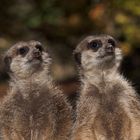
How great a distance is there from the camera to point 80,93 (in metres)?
7.28

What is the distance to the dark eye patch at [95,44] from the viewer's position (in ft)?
23.7

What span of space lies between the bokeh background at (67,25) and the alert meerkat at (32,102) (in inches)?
139

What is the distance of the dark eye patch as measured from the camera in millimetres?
7219

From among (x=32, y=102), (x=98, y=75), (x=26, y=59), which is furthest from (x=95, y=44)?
(x=32, y=102)

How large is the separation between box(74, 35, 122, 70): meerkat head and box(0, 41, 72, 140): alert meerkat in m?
0.38

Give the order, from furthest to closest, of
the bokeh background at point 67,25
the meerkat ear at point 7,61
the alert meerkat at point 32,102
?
the bokeh background at point 67,25 → the meerkat ear at point 7,61 → the alert meerkat at point 32,102

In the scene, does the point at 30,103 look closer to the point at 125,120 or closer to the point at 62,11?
the point at 125,120

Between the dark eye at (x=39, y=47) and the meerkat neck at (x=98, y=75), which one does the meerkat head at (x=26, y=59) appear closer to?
the dark eye at (x=39, y=47)

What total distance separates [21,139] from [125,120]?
0.95m

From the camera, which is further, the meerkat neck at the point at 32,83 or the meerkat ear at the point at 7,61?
the meerkat ear at the point at 7,61

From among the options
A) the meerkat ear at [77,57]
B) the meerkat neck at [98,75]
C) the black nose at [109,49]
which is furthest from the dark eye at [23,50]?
the black nose at [109,49]

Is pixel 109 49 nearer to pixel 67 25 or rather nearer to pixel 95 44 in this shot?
pixel 95 44

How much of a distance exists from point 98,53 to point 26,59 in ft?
2.19

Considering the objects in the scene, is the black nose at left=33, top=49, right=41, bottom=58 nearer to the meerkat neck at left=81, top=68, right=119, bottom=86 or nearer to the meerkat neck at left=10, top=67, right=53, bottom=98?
the meerkat neck at left=10, top=67, right=53, bottom=98
